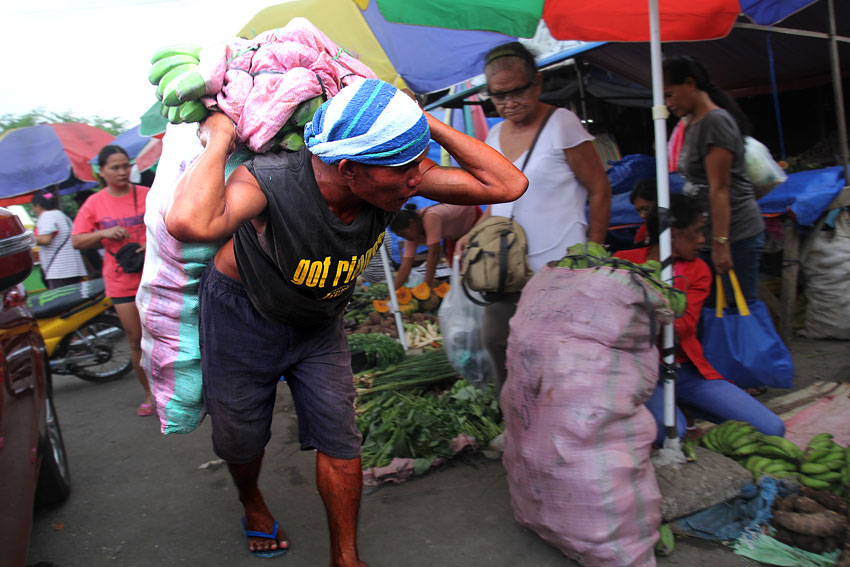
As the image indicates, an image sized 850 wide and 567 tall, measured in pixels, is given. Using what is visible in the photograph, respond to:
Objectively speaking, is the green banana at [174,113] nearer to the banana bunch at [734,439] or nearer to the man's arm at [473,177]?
the man's arm at [473,177]

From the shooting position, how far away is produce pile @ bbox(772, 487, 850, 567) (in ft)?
7.43

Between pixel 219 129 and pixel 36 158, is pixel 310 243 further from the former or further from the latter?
pixel 36 158

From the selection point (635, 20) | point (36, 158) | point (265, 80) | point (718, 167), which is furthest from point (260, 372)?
point (36, 158)

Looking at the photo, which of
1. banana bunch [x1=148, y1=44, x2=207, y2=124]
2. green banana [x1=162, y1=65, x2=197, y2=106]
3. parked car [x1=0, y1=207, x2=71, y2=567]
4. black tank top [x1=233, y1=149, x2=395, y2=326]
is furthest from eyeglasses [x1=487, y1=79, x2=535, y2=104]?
parked car [x1=0, y1=207, x2=71, y2=567]

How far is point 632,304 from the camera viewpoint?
7.75 ft

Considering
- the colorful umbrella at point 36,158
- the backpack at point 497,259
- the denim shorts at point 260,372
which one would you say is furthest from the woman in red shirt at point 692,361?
the colorful umbrella at point 36,158

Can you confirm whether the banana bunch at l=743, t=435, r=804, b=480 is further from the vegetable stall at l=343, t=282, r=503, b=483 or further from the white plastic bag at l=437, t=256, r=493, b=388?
the white plastic bag at l=437, t=256, r=493, b=388

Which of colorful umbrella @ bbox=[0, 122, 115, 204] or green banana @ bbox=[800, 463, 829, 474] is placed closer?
green banana @ bbox=[800, 463, 829, 474]

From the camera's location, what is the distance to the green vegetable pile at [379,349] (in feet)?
16.4

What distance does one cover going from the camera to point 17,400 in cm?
211

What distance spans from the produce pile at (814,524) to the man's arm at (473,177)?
5.48 feet

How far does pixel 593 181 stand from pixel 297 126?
173 centimetres

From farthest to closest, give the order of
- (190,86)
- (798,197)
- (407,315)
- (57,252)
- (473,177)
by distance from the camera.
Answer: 1. (57,252)
2. (407,315)
3. (798,197)
4. (473,177)
5. (190,86)

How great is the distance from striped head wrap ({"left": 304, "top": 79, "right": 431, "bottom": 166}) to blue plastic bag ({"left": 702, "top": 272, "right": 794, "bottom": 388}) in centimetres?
268
